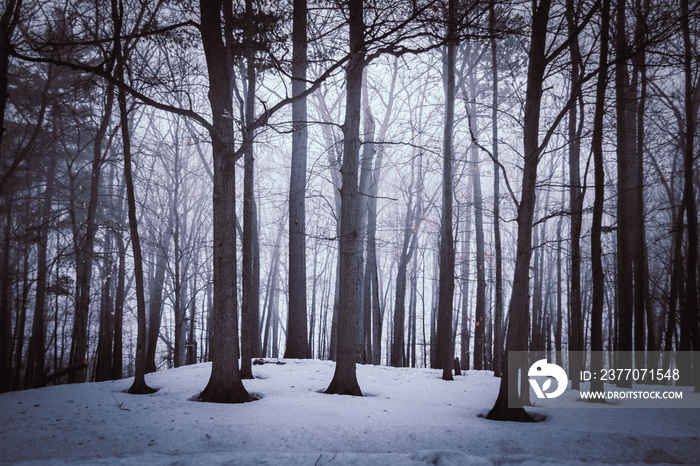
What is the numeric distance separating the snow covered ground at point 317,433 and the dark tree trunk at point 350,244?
462 mm

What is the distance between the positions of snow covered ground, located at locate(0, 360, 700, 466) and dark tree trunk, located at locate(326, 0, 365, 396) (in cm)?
46

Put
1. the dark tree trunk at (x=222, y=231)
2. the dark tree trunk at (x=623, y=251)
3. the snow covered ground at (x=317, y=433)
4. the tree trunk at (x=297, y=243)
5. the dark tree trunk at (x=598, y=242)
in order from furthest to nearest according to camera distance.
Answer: the tree trunk at (x=297, y=243) → the dark tree trunk at (x=623, y=251) → the dark tree trunk at (x=598, y=242) → the dark tree trunk at (x=222, y=231) → the snow covered ground at (x=317, y=433)

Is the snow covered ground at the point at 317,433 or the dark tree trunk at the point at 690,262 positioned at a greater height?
the dark tree trunk at the point at 690,262

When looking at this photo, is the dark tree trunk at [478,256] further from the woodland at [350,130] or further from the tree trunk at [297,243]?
the tree trunk at [297,243]

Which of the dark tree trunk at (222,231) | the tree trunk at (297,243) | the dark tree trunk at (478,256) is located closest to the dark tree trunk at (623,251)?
the dark tree trunk at (478,256)

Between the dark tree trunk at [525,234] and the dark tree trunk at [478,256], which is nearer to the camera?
the dark tree trunk at [525,234]

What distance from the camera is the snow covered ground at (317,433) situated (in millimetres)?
3625

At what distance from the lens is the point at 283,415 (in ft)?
15.6

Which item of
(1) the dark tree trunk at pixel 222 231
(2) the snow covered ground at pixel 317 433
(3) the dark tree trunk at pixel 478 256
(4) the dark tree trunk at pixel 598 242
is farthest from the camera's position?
(3) the dark tree trunk at pixel 478 256

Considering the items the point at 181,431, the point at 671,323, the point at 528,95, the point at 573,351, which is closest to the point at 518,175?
the point at 671,323

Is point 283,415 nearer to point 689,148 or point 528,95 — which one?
point 528,95

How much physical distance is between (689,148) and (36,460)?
35.5ft

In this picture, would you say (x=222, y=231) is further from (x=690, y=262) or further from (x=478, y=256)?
(x=478, y=256)

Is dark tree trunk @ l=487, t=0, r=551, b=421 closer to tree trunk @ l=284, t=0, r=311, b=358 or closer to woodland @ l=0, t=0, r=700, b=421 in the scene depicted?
woodland @ l=0, t=0, r=700, b=421
